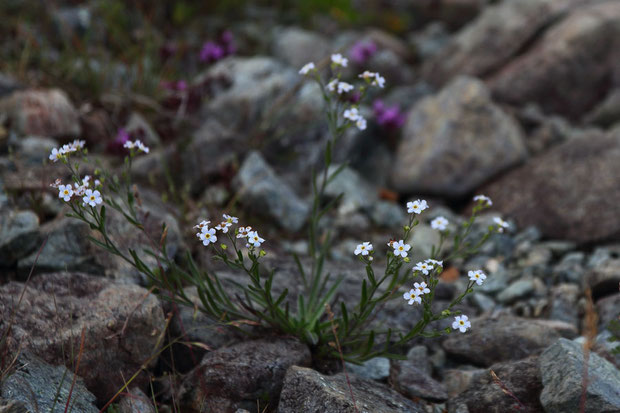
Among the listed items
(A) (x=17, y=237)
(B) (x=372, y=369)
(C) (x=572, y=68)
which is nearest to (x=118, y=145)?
(A) (x=17, y=237)

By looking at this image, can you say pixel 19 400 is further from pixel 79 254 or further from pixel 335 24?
pixel 335 24

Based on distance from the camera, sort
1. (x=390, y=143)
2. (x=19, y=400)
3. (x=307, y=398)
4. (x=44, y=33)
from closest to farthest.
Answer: (x=19, y=400) < (x=307, y=398) < (x=390, y=143) < (x=44, y=33)

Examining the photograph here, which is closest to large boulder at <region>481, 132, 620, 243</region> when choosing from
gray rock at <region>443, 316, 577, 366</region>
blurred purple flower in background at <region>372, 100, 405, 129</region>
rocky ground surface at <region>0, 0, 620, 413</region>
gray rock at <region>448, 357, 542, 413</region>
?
rocky ground surface at <region>0, 0, 620, 413</region>

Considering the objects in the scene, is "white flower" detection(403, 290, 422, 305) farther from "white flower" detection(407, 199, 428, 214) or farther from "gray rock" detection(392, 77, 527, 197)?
"gray rock" detection(392, 77, 527, 197)

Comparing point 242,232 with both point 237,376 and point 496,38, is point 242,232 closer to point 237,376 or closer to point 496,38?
point 237,376

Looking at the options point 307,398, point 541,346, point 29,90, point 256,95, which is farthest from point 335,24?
point 307,398

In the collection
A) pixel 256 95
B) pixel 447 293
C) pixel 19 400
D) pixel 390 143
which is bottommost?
pixel 19 400
